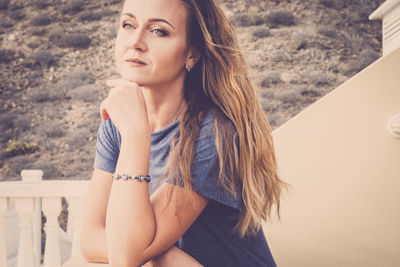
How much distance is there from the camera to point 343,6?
Result: 596 cm

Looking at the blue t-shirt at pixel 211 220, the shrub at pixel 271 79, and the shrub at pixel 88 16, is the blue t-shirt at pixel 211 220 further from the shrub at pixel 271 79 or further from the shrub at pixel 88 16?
the shrub at pixel 88 16

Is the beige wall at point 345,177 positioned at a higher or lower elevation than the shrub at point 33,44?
lower

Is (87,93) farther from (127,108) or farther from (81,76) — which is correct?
(127,108)

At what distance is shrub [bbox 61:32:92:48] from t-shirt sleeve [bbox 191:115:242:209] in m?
6.08

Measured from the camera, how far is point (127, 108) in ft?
3.11

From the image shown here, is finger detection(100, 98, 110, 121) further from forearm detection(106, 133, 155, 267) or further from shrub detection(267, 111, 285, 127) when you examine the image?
shrub detection(267, 111, 285, 127)

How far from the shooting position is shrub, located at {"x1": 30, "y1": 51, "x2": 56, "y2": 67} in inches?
248

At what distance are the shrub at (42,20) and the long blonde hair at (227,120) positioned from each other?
21.2 ft

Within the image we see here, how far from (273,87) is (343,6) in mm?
2010

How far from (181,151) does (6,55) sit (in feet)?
22.3

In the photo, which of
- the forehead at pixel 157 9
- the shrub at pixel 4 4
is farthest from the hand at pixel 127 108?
the shrub at pixel 4 4

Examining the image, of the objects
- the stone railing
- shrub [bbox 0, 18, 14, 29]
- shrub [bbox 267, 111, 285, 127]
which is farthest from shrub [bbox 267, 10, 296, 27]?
the stone railing

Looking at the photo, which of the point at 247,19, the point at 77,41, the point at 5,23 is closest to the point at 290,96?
the point at 247,19

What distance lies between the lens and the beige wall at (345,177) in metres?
1.42
